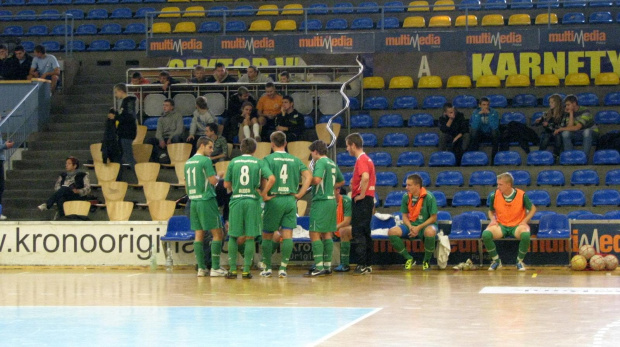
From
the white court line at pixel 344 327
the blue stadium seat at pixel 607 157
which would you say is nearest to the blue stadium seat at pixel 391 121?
the blue stadium seat at pixel 607 157

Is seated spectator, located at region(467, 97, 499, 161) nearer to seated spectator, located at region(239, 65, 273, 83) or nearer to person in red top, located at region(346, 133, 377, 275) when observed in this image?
seated spectator, located at region(239, 65, 273, 83)

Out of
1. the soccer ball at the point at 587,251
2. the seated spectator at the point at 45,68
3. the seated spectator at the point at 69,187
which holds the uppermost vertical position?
the seated spectator at the point at 45,68

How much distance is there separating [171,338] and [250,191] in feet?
18.0

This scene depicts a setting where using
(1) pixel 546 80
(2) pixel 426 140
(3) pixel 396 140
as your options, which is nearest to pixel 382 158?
(3) pixel 396 140

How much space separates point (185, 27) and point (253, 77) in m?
5.74

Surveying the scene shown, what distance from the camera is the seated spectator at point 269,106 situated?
1958cm

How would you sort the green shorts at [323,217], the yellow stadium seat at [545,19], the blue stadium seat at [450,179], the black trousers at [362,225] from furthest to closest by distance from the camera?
the yellow stadium seat at [545,19] < the blue stadium seat at [450,179] < the black trousers at [362,225] < the green shorts at [323,217]

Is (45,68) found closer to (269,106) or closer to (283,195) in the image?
(269,106)

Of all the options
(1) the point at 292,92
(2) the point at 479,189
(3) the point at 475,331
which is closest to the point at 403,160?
(2) the point at 479,189

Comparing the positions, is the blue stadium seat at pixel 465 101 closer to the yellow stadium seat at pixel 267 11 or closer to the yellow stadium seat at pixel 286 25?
the yellow stadium seat at pixel 286 25

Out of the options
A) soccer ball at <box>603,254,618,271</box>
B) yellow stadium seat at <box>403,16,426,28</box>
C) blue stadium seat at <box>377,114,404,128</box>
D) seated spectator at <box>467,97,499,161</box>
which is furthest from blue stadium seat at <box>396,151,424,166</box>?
yellow stadium seat at <box>403,16,426,28</box>

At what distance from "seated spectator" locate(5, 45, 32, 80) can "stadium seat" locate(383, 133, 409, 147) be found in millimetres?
8681

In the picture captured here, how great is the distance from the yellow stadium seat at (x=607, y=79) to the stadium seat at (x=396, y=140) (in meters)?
5.07

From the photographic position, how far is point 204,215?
13852 millimetres
